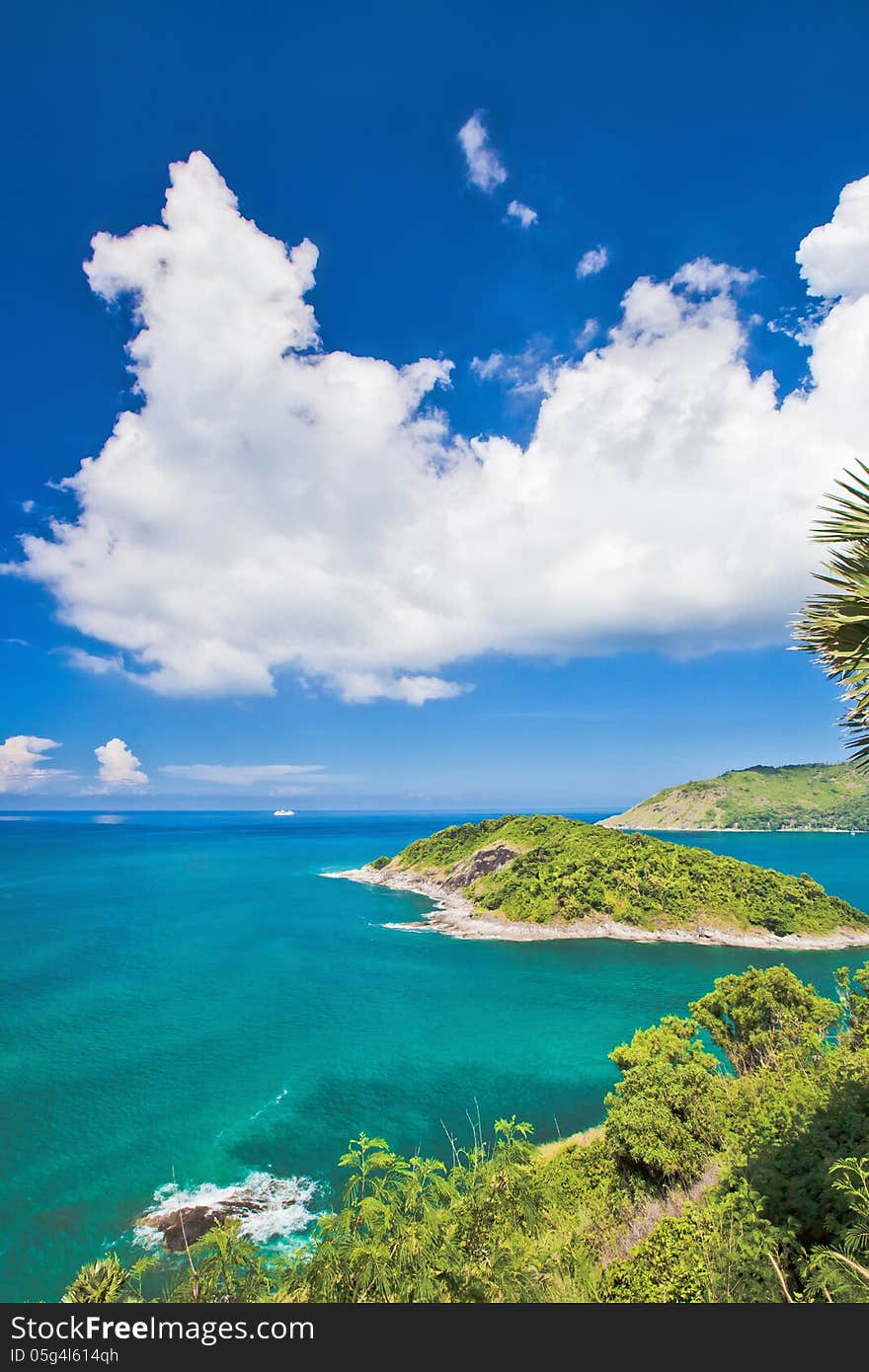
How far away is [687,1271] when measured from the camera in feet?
35.1

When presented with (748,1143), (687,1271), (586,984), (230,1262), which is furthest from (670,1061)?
(586,984)

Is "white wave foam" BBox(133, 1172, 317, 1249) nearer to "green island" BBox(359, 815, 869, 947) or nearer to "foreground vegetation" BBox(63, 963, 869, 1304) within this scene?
"foreground vegetation" BBox(63, 963, 869, 1304)

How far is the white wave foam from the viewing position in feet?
69.4

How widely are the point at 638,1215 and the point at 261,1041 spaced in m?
31.5

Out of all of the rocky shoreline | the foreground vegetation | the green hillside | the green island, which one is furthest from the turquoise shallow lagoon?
the foreground vegetation

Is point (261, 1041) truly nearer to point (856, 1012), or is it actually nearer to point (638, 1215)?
point (638, 1215)

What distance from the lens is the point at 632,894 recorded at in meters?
70.6

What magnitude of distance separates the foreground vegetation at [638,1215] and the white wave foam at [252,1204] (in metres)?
2.20

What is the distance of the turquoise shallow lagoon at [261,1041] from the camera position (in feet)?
83.8

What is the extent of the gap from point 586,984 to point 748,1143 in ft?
132

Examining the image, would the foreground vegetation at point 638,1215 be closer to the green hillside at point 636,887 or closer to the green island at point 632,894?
the green island at point 632,894

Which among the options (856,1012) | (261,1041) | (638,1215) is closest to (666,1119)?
(638,1215)

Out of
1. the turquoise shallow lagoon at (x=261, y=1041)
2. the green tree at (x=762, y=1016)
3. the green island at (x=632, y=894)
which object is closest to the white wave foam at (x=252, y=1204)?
the turquoise shallow lagoon at (x=261, y=1041)
